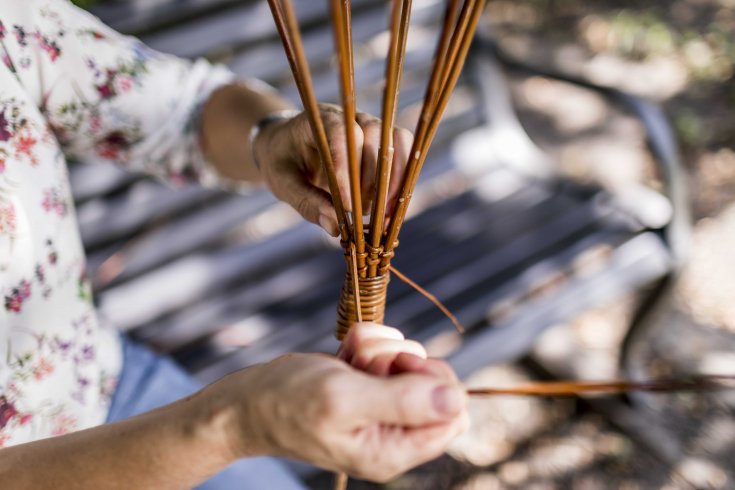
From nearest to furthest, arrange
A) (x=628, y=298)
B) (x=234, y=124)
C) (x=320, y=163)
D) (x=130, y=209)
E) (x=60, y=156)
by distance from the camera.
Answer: (x=320, y=163) < (x=60, y=156) < (x=234, y=124) < (x=130, y=209) < (x=628, y=298)

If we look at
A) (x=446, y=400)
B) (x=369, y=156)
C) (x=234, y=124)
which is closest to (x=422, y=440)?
(x=446, y=400)

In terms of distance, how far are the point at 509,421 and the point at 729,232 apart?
1.29 meters

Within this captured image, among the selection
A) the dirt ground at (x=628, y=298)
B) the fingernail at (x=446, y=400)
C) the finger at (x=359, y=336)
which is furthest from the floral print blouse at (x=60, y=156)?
the dirt ground at (x=628, y=298)

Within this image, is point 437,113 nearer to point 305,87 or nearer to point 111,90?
point 305,87

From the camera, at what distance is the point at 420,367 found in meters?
0.63

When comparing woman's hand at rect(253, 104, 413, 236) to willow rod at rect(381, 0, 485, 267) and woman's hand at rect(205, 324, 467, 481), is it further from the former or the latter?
woman's hand at rect(205, 324, 467, 481)

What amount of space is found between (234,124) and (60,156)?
0.29m

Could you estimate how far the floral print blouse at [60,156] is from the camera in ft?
3.25

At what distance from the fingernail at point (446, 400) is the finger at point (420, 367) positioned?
0.02 meters

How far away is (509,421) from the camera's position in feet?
7.08

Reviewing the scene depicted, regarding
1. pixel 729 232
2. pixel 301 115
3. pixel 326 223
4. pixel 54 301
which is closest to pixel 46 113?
pixel 54 301

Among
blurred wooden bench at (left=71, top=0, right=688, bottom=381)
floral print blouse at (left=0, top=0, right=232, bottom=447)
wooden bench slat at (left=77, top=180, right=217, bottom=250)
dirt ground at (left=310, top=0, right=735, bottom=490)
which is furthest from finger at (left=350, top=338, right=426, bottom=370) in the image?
dirt ground at (left=310, top=0, right=735, bottom=490)

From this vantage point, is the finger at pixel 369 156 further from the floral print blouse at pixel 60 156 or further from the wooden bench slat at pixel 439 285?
the wooden bench slat at pixel 439 285

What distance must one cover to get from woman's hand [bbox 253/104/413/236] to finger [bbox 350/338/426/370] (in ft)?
0.66
